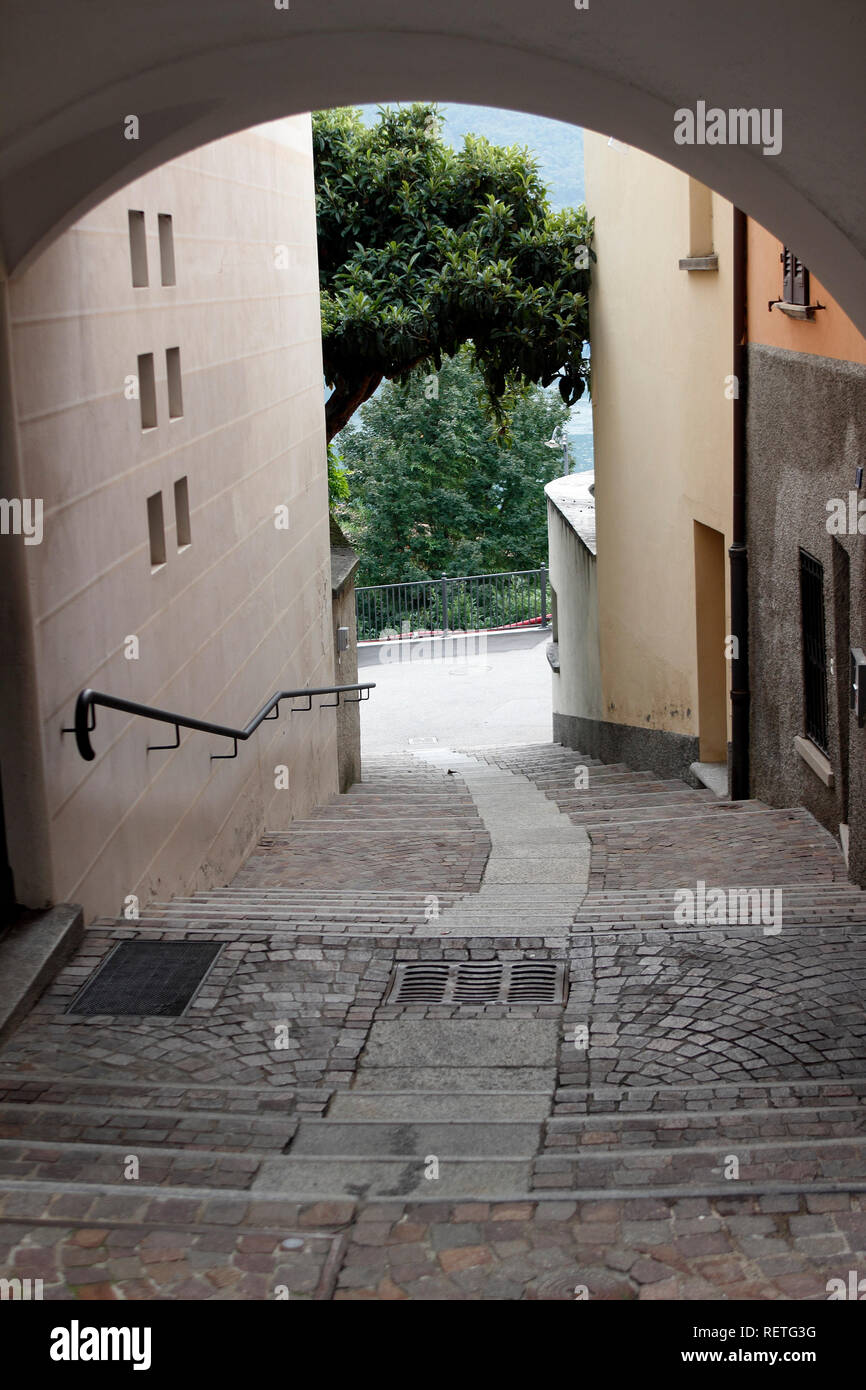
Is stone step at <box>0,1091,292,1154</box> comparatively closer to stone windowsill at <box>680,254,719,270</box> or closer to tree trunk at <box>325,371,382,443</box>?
stone windowsill at <box>680,254,719,270</box>

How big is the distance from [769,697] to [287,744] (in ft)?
13.5

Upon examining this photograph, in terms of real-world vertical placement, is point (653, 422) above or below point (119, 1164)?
above

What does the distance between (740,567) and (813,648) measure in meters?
1.66

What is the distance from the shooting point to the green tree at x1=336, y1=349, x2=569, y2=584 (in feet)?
113

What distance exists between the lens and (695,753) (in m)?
12.1

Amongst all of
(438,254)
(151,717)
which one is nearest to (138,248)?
(151,717)

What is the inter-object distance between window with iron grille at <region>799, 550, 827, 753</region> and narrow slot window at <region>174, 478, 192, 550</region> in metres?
3.88

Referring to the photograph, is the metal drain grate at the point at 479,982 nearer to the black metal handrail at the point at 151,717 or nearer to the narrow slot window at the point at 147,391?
the black metal handrail at the point at 151,717

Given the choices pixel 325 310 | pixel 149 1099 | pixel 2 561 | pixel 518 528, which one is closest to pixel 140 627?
pixel 2 561

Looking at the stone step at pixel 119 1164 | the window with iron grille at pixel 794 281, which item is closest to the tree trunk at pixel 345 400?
the window with iron grille at pixel 794 281

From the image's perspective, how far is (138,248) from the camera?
24.2 feet

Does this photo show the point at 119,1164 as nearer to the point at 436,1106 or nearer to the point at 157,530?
the point at 436,1106

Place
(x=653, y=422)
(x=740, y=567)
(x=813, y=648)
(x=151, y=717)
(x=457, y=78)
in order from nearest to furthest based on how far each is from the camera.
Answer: (x=457, y=78) → (x=151, y=717) → (x=813, y=648) → (x=740, y=567) → (x=653, y=422)
